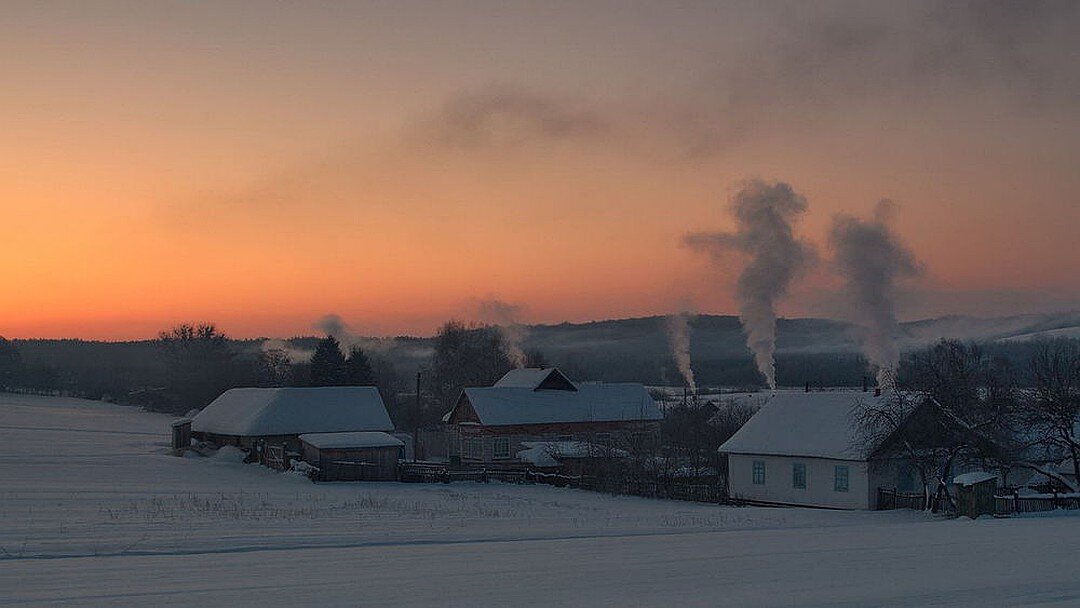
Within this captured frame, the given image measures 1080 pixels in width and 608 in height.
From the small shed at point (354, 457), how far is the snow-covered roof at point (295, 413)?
698cm

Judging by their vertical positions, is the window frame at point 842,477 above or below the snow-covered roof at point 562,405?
below

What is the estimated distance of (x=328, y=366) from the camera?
256ft

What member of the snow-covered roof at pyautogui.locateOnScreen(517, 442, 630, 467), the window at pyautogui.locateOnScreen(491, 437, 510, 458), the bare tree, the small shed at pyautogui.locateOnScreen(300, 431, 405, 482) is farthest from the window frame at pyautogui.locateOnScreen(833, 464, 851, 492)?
Answer: the window at pyautogui.locateOnScreen(491, 437, 510, 458)

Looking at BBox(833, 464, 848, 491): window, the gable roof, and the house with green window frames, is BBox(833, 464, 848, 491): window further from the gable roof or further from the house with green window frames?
the gable roof

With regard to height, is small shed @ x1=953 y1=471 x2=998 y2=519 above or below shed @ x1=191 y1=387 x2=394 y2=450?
below

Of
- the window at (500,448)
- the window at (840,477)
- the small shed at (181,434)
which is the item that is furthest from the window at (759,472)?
the small shed at (181,434)

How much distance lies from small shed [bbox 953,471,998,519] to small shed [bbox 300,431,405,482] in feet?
88.5

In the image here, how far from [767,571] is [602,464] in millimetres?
31927

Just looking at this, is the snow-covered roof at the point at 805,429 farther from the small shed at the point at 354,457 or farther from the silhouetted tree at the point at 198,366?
the silhouetted tree at the point at 198,366

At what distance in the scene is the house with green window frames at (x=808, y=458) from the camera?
36.6 meters

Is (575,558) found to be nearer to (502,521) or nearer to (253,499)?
(502,521)

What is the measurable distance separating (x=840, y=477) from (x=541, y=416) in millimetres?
27258

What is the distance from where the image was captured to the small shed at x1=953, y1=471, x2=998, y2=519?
29438mm

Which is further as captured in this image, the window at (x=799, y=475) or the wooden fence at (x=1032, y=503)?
the window at (x=799, y=475)
